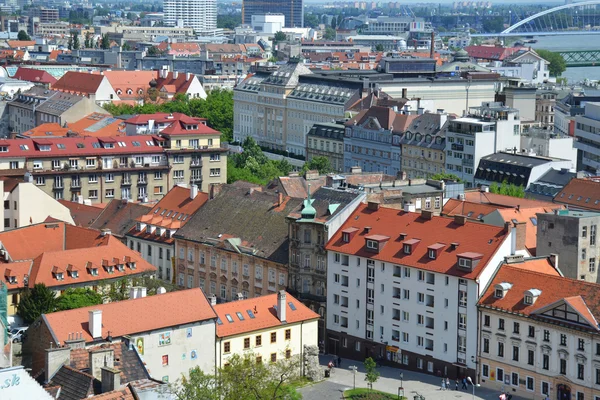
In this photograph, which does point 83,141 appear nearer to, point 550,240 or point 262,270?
point 262,270

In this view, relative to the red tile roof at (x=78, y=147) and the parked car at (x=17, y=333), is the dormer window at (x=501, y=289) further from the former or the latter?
the red tile roof at (x=78, y=147)

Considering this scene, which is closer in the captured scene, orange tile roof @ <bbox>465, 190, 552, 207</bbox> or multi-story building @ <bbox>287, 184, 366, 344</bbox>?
multi-story building @ <bbox>287, 184, 366, 344</bbox>

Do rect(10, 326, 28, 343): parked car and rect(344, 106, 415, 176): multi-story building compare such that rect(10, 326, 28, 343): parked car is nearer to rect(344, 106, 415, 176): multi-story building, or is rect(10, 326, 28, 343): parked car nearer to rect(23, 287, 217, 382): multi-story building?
rect(23, 287, 217, 382): multi-story building

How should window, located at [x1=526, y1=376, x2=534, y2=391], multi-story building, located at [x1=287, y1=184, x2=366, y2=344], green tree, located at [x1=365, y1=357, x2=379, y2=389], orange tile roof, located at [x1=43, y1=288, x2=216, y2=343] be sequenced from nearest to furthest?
1. orange tile roof, located at [x1=43, y1=288, x2=216, y2=343]
2. green tree, located at [x1=365, y1=357, x2=379, y2=389]
3. window, located at [x1=526, y1=376, x2=534, y2=391]
4. multi-story building, located at [x1=287, y1=184, x2=366, y2=344]

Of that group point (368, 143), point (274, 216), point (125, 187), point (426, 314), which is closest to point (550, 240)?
point (426, 314)

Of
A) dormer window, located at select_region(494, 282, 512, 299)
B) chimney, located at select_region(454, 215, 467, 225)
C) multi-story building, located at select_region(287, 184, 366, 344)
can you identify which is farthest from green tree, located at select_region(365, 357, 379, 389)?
chimney, located at select_region(454, 215, 467, 225)

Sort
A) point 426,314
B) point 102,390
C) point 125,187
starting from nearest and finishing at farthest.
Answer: point 102,390, point 426,314, point 125,187

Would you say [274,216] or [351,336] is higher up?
[274,216]

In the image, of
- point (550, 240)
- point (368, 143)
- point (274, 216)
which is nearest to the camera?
point (550, 240)
